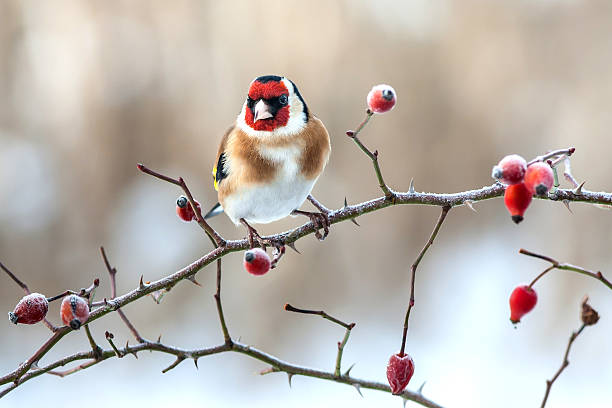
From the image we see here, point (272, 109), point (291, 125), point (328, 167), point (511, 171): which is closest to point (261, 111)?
point (272, 109)

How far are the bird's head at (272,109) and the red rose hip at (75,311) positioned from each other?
32 centimetres

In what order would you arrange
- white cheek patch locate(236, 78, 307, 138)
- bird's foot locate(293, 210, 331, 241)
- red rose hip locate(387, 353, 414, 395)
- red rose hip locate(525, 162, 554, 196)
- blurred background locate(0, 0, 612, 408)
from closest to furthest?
red rose hip locate(525, 162, 554, 196) < red rose hip locate(387, 353, 414, 395) < bird's foot locate(293, 210, 331, 241) < white cheek patch locate(236, 78, 307, 138) < blurred background locate(0, 0, 612, 408)

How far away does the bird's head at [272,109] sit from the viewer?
87cm

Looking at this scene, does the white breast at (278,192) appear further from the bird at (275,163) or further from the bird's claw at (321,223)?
the bird's claw at (321,223)

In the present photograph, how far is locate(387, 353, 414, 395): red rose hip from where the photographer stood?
722 millimetres

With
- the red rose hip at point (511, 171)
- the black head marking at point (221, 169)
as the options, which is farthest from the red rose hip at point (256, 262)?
the black head marking at point (221, 169)

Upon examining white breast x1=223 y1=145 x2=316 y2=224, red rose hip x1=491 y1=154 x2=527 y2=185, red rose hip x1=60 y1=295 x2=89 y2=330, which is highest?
white breast x1=223 y1=145 x2=316 y2=224

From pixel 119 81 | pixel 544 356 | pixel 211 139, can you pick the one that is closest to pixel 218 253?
pixel 211 139

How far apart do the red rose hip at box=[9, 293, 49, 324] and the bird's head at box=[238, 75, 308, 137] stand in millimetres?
340

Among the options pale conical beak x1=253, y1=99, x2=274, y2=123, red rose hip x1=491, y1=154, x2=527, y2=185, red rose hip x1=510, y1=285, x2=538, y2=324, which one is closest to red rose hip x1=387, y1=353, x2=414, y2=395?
red rose hip x1=510, y1=285, x2=538, y2=324

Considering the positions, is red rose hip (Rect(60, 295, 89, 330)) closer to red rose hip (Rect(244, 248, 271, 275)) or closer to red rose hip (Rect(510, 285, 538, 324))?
red rose hip (Rect(244, 248, 271, 275))

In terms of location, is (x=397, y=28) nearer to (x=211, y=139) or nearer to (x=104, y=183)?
(x=211, y=139)

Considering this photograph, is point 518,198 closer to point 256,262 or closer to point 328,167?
point 256,262

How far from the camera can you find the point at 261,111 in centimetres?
87
